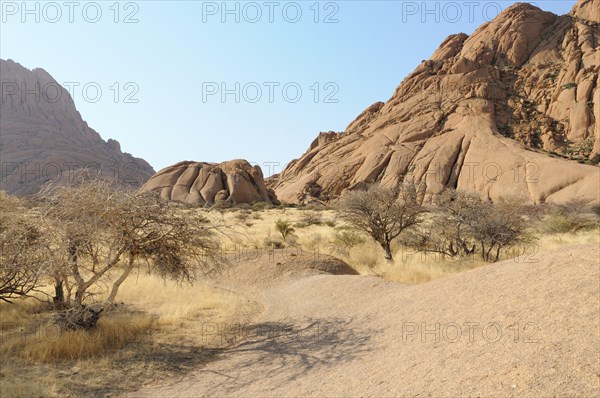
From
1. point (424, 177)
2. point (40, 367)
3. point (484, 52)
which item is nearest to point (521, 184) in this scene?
point (424, 177)

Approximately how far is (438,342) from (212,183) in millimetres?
52485

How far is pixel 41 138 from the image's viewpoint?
316 ft

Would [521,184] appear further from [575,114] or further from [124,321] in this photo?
[124,321]

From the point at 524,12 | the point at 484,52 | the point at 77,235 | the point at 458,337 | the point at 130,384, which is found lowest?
the point at 130,384

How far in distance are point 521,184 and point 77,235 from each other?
51724 millimetres

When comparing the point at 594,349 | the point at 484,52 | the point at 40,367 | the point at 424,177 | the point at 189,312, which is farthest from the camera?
the point at 484,52

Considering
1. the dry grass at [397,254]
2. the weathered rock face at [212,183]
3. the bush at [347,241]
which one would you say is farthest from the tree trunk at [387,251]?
the weathered rock face at [212,183]

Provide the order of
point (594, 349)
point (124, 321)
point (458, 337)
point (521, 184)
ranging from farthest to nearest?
point (521, 184)
point (124, 321)
point (458, 337)
point (594, 349)

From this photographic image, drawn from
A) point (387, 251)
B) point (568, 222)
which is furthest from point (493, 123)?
point (387, 251)

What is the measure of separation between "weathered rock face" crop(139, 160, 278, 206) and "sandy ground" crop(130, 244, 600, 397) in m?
45.3

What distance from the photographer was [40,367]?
22.4 feet

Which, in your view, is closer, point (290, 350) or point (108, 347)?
point (290, 350)

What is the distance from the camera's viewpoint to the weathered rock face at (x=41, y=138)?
83.8 m

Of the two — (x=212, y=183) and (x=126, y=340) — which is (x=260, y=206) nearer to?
(x=212, y=183)
